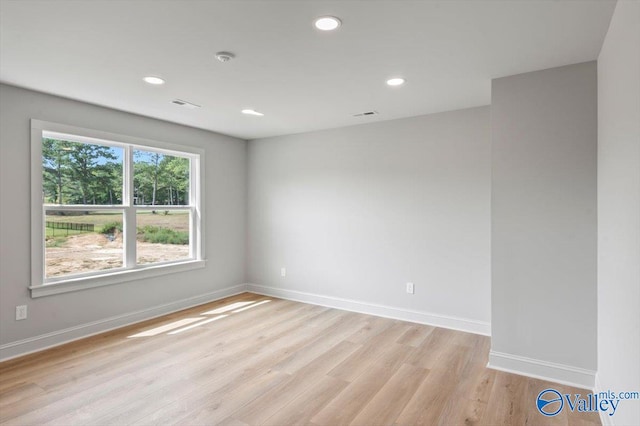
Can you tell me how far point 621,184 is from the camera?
5.78ft

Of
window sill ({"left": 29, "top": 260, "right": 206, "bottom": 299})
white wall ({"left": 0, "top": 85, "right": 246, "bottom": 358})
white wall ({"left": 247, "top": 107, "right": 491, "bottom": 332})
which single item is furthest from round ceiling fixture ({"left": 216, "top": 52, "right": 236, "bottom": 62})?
window sill ({"left": 29, "top": 260, "right": 206, "bottom": 299})

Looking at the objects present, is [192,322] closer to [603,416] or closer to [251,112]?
[251,112]

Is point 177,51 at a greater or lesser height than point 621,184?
greater

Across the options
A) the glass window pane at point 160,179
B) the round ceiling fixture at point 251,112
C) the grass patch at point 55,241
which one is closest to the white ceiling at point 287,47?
the round ceiling fixture at point 251,112

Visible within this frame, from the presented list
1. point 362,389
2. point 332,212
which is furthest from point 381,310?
point 362,389

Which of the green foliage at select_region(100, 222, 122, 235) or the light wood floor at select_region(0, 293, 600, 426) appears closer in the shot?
the light wood floor at select_region(0, 293, 600, 426)

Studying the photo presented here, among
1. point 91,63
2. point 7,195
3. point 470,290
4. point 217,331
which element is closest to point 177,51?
point 91,63

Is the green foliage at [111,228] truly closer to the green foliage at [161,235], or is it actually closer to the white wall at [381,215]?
the green foliage at [161,235]

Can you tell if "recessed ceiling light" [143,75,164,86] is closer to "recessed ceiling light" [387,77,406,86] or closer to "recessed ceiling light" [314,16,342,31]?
"recessed ceiling light" [314,16,342,31]

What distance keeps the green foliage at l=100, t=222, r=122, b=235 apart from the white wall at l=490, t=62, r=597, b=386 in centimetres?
397

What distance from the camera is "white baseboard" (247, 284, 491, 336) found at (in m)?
3.81

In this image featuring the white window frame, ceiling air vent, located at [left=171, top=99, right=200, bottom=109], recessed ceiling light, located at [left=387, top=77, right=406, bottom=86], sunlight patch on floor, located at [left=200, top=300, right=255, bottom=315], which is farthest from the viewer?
sunlight patch on floor, located at [left=200, top=300, right=255, bottom=315]

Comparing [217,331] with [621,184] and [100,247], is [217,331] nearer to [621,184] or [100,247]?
[100,247]

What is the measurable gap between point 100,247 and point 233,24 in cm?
304
